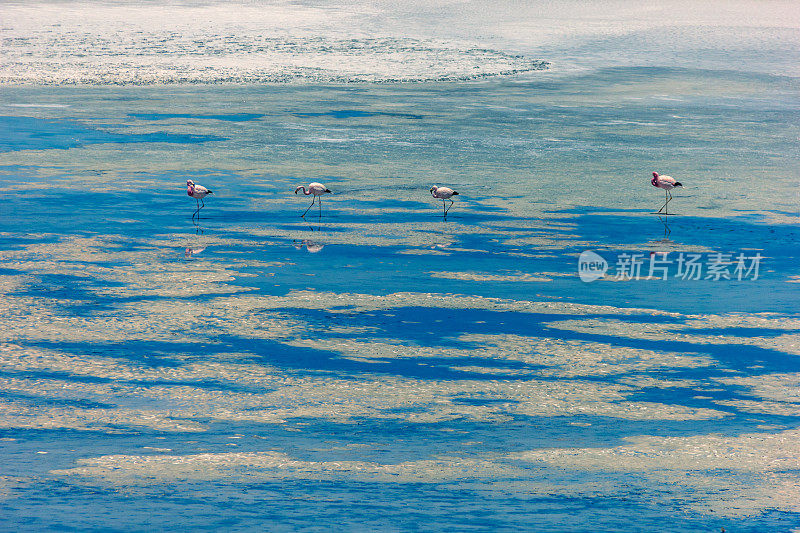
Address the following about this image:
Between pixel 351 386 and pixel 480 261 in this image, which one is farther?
pixel 480 261

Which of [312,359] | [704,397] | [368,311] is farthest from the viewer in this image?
[368,311]

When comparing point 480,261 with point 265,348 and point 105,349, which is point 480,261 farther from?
point 105,349

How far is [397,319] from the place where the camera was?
655cm

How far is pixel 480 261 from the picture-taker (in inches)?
307

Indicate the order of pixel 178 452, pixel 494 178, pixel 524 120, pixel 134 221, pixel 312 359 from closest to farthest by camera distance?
pixel 178 452
pixel 312 359
pixel 134 221
pixel 494 178
pixel 524 120

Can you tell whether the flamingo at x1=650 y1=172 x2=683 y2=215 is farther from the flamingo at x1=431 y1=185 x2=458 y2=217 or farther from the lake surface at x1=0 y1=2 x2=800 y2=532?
the flamingo at x1=431 y1=185 x2=458 y2=217

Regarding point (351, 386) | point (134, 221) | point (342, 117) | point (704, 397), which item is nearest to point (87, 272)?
point (134, 221)

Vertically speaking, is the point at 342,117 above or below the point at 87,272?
above

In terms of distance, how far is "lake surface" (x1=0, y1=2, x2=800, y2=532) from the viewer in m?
4.41

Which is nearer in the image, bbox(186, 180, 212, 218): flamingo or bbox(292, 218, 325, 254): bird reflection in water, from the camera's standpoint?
bbox(292, 218, 325, 254): bird reflection in water

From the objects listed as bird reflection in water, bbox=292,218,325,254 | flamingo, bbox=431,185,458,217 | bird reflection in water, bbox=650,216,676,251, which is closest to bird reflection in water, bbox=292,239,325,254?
bird reflection in water, bbox=292,218,325,254

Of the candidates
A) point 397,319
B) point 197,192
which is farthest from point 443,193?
point 397,319

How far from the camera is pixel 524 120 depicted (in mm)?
14297

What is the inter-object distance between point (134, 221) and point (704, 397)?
530 centimetres
